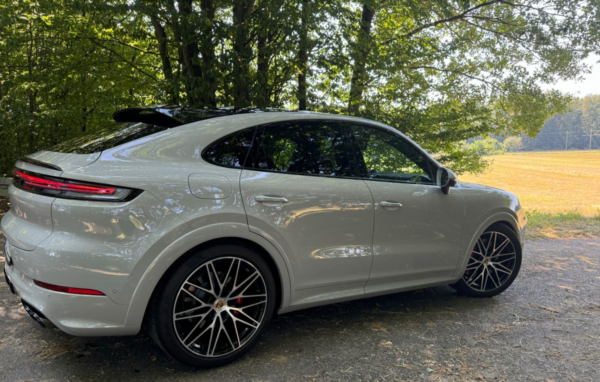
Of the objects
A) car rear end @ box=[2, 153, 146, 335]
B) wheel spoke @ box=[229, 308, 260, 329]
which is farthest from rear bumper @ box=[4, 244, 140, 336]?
wheel spoke @ box=[229, 308, 260, 329]

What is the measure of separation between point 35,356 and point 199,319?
1118 millimetres

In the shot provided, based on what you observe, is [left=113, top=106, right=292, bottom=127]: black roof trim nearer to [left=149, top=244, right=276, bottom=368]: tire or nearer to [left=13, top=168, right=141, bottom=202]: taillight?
[left=13, top=168, right=141, bottom=202]: taillight

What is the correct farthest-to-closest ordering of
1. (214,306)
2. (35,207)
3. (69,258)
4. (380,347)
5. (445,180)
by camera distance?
(445,180)
(380,347)
(214,306)
(35,207)
(69,258)

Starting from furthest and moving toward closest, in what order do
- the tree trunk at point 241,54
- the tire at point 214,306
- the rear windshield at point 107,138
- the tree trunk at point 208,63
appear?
the tree trunk at point 241,54, the tree trunk at point 208,63, the rear windshield at point 107,138, the tire at point 214,306

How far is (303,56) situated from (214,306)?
18.1 ft

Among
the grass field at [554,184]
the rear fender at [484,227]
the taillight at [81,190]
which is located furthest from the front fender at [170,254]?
the grass field at [554,184]

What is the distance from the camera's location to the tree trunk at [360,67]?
761 cm

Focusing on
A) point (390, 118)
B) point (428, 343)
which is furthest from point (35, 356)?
point (390, 118)

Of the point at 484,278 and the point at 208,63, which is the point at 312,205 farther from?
the point at 208,63

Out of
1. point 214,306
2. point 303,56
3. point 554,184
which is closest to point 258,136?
point 214,306

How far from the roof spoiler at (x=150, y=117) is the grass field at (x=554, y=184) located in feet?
24.1

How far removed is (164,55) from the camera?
7.94 metres

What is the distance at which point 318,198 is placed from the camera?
2.96m

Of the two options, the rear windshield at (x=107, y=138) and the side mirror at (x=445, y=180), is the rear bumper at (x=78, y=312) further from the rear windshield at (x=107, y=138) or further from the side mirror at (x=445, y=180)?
the side mirror at (x=445, y=180)
